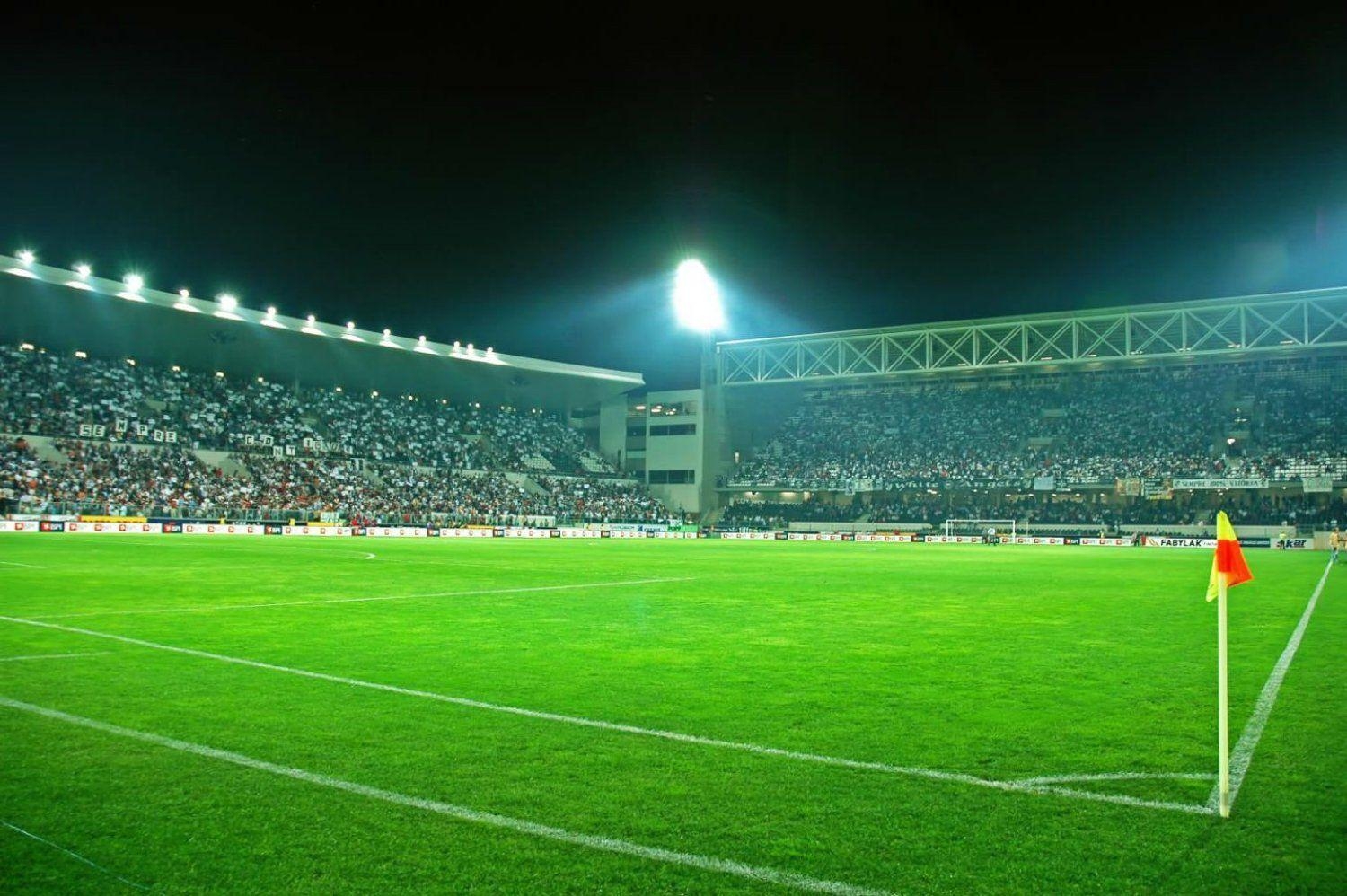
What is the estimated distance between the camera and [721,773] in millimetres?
5176

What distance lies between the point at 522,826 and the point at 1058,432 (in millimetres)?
66862

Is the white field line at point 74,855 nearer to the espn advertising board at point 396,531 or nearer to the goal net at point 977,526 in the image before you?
the espn advertising board at point 396,531

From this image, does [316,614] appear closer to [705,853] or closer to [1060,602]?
[705,853]

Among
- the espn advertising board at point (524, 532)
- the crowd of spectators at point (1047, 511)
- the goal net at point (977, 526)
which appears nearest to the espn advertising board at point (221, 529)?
the espn advertising board at point (524, 532)

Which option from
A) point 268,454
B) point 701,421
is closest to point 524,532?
point 268,454

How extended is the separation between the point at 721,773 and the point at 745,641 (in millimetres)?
5555

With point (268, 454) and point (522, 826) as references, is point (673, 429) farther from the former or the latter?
point (522, 826)

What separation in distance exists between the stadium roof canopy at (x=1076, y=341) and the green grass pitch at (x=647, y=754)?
4593cm

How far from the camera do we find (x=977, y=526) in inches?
2446

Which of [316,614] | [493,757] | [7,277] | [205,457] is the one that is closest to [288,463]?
[205,457]

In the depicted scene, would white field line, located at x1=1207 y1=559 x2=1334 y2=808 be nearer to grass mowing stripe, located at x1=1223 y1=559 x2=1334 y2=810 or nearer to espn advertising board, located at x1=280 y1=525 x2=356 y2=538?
grass mowing stripe, located at x1=1223 y1=559 x2=1334 y2=810

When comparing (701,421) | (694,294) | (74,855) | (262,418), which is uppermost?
(694,294)

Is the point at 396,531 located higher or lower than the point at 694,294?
lower

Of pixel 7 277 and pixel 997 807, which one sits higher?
pixel 7 277
